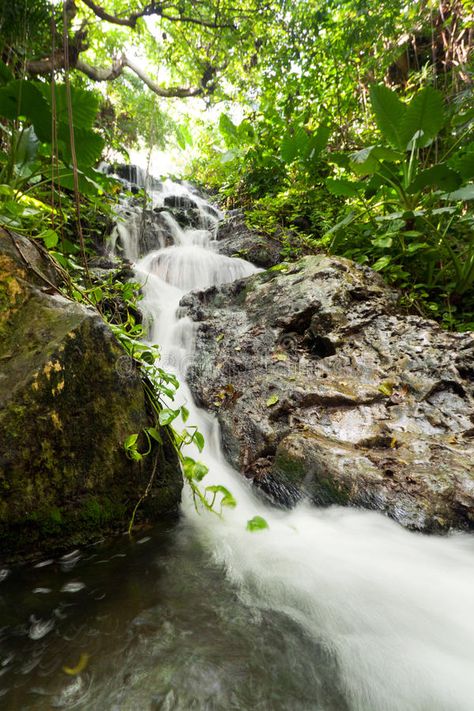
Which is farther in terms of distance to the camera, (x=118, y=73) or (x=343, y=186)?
(x=118, y=73)

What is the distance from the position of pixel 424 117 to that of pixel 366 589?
3762 millimetres

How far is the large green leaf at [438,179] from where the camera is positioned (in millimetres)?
2746

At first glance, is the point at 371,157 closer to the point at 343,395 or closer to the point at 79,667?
the point at 343,395

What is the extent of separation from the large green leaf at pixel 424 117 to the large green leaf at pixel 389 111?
53mm

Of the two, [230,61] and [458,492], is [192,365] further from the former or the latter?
[230,61]

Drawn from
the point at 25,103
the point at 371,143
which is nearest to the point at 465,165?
the point at 371,143

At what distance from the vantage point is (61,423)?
4.37 ft

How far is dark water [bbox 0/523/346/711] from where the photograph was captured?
31.3 inches

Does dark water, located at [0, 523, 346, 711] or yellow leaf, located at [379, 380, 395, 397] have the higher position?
yellow leaf, located at [379, 380, 395, 397]

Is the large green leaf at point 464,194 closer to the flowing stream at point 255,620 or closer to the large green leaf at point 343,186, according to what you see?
the large green leaf at point 343,186

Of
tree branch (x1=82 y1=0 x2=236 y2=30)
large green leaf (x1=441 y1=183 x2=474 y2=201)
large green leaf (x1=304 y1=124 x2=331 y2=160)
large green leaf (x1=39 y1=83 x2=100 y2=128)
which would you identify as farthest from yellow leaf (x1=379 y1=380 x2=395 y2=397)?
tree branch (x1=82 y1=0 x2=236 y2=30)

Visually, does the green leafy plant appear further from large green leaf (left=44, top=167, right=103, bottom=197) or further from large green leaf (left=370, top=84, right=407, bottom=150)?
large green leaf (left=44, top=167, right=103, bottom=197)

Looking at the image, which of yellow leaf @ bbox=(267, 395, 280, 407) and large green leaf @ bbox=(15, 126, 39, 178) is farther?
yellow leaf @ bbox=(267, 395, 280, 407)

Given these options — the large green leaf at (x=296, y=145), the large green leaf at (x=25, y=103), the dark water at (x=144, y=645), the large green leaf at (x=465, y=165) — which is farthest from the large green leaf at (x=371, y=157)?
the dark water at (x=144, y=645)
